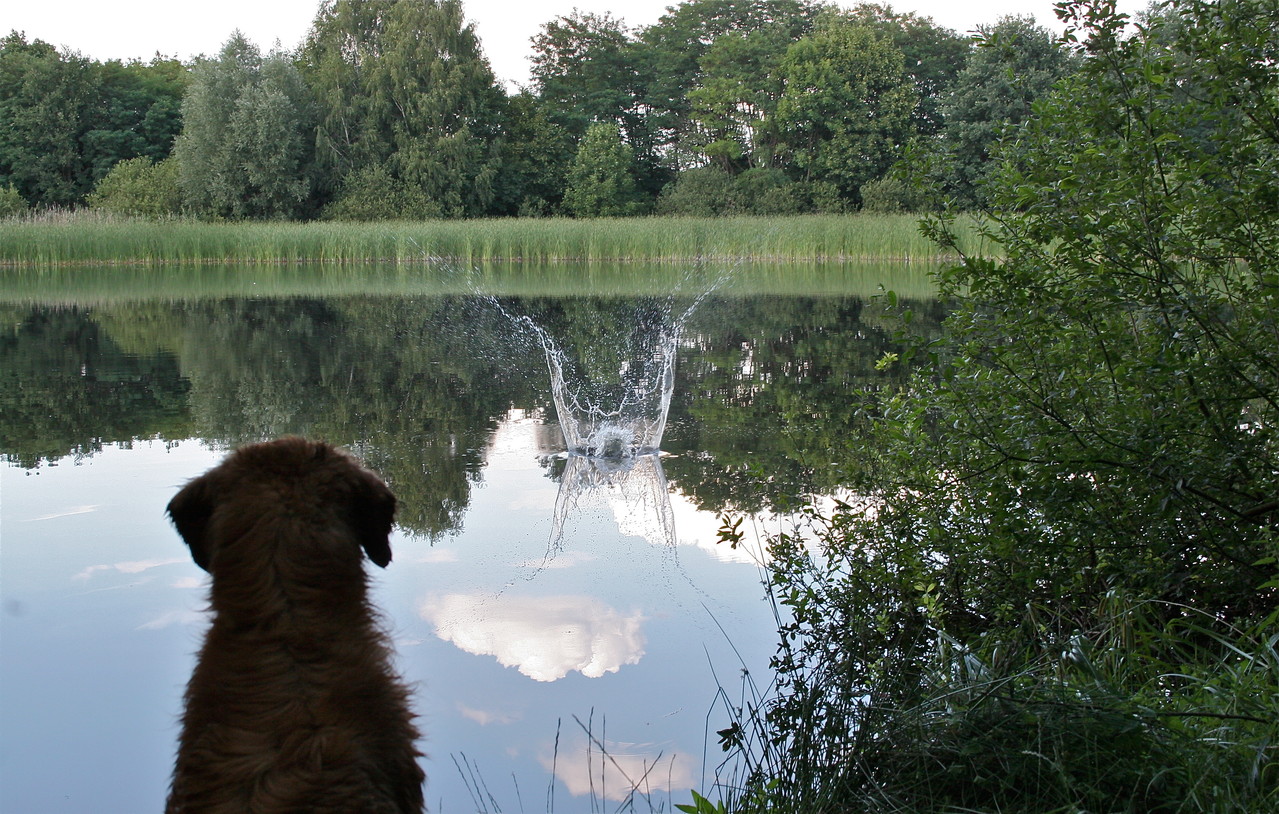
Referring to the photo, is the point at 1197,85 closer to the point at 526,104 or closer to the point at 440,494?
the point at 440,494

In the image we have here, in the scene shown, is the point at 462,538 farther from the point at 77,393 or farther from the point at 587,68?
the point at 587,68

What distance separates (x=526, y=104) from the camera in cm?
5625

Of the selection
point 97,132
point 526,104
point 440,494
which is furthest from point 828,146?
point 440,494

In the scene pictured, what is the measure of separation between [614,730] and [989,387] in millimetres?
1873

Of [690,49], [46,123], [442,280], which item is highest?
[690,49]

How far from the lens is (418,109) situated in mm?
49625

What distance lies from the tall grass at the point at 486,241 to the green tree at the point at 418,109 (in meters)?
13.9

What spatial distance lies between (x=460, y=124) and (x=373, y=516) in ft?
168

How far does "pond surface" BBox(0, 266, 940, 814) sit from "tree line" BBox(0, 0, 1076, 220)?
34.0 m

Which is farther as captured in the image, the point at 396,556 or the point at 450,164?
the point at 450,164

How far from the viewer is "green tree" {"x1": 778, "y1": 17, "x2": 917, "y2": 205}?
4984 cm

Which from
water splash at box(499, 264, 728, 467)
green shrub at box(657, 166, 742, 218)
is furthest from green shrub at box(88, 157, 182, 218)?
water splash at box(499, 264, 728, 467)

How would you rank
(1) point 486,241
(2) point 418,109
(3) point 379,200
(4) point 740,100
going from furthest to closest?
(4) point 740,100 < (2) point 418,109 < (3) point 379,200 < (1) point 486,241

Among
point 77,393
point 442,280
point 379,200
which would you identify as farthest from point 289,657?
point 379,200
